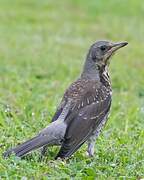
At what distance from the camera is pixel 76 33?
777 inches

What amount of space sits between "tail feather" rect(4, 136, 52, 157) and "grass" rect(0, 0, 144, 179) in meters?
0.12

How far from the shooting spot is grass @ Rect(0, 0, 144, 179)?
6.82 m

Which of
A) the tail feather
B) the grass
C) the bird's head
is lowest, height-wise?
the grass

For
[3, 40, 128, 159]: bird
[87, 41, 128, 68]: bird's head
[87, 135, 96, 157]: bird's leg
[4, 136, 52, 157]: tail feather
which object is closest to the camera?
[4, 136, 52, 157]: tail feather

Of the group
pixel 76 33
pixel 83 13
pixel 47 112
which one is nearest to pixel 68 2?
pixel 83 13

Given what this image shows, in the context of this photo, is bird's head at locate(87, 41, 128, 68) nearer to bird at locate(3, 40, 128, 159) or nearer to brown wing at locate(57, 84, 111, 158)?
bird at locate(3, 40, 128, 159)

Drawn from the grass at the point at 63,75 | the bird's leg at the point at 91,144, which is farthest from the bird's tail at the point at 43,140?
the bird's leg at the point at 91,144

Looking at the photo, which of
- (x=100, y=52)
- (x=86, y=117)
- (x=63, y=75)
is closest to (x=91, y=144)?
(x=86, y=117)

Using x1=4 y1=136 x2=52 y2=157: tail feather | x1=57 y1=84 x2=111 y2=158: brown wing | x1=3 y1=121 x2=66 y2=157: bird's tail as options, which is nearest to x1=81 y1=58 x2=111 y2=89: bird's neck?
x1=57 y1=84 x2=111 y2=158: brown wing

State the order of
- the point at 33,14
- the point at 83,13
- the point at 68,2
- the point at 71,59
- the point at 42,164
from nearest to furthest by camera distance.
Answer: the point at 42,164, the point at 71,59, the point at 33,14, the point at 83,13, the point at 68,2

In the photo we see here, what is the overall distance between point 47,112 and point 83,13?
15.0 m

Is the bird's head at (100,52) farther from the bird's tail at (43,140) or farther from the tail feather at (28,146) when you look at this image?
the tail feather at (28,146)

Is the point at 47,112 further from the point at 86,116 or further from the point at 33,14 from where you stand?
the point at 33,14

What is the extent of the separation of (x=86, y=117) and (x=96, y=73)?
2.17ft
